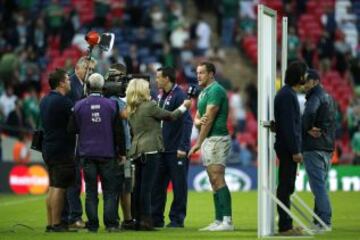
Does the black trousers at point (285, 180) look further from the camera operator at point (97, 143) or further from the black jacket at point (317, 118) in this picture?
the camera operator at point (97, 143)

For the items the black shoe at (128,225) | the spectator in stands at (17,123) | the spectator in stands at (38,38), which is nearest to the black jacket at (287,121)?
the black shoe at (128,225)

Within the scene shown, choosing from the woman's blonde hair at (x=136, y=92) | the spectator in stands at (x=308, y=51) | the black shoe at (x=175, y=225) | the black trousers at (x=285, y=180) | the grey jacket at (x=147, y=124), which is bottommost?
the black shoe at (x=175, y=225)

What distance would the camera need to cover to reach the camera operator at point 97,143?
1806 centimetres

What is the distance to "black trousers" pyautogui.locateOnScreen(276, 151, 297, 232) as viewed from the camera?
56.0 ft

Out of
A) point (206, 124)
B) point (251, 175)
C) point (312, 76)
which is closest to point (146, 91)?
point (206, 124)

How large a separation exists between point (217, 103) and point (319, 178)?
1.82 meters

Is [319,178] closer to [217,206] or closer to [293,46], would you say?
[217,206]

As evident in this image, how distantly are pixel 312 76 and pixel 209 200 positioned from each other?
866 centimetres

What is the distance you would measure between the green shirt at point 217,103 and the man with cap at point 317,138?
114 cm

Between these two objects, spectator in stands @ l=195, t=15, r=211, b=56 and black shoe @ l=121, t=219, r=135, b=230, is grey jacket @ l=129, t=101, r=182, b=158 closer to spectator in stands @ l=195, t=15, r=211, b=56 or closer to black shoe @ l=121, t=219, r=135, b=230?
black shoe @ l=121, t=219, r=135, b=230

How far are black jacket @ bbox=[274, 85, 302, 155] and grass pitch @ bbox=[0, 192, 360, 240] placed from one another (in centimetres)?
127

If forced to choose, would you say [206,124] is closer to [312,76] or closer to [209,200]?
[312,76]

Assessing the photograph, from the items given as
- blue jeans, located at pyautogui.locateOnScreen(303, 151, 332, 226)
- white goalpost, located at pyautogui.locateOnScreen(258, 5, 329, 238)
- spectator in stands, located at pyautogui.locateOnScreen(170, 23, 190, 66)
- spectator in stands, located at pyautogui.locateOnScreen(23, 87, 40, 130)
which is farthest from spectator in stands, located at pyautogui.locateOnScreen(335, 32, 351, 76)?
white goalpost, located at pyautogui.locateOnScreen(258, 5, 329, 238)

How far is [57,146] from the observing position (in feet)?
Answer: 60.4
